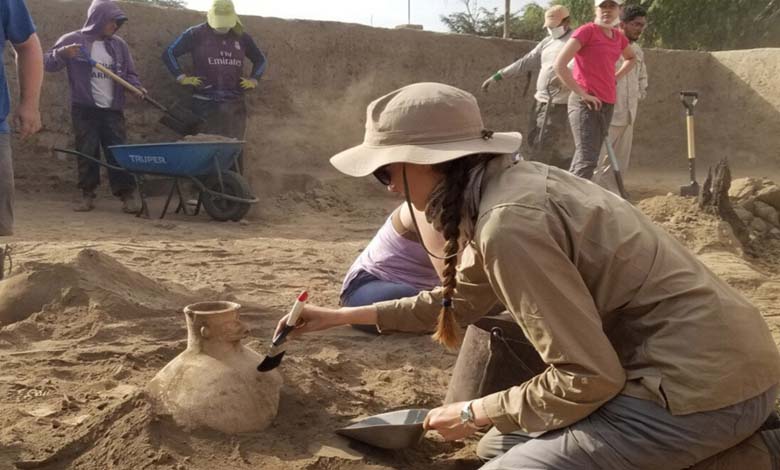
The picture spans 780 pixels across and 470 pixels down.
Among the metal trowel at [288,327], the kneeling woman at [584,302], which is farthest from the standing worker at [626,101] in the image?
the kneeling woman at [584,302]

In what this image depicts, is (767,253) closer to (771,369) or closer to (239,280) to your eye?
(239,280)

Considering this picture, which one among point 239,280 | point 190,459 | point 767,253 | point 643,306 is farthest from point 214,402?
point 767,253

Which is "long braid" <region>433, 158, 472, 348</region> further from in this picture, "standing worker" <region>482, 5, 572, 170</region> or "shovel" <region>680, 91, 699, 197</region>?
"shovel" <region>680, 91, 699, 197</region>

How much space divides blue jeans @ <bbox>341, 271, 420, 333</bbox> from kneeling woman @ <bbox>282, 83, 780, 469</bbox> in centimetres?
166

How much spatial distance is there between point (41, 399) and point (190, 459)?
2.76 feet

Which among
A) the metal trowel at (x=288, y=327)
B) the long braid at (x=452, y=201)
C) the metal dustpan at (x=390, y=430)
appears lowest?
the metal dustpan at (x=390, y=430)

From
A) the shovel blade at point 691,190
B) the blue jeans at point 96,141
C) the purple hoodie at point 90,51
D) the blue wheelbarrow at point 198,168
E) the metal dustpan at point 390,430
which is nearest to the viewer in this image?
the metal dustpan at point 390,430

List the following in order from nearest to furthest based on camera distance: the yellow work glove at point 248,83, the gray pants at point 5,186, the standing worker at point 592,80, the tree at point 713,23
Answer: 1. the gray pants at point 5,186
2. the standing worker at point 592,80
3. the yellow work glove at point 248,83
4. the tree at point 713,23

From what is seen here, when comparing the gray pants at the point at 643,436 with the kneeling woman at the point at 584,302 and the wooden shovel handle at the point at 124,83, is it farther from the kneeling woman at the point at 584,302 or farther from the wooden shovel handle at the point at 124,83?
the wooden shovel handle at the point at 124,83

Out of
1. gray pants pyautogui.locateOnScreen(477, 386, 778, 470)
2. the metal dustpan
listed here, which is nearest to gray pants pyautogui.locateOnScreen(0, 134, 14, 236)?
the metal dustpan

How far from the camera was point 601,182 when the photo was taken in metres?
7.27

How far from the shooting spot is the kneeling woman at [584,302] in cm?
188

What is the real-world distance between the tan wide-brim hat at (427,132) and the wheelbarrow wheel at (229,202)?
5486 mm

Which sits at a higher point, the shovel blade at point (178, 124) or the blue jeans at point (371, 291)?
the shovel blade at point (178, 124)
